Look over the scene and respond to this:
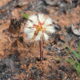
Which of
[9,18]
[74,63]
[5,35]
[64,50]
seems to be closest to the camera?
[74,63]

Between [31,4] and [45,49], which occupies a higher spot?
[31,4]

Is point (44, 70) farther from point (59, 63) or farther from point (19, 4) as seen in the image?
point (19, 4)

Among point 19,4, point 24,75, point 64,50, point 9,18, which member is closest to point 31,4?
point 19,4

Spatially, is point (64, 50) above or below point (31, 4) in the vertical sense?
below

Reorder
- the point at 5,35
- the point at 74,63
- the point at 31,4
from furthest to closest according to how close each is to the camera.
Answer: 1. the point at 31,4
2. the point at 5,35
3. the point at 74,63

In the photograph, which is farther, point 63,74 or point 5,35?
point 5,35

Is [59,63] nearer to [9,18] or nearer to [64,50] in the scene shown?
[64,50]

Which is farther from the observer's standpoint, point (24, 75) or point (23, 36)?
point (23, 36)

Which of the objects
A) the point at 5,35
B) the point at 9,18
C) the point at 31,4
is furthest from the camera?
the point at 31,4

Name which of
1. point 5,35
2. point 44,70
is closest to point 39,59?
point 44,70
